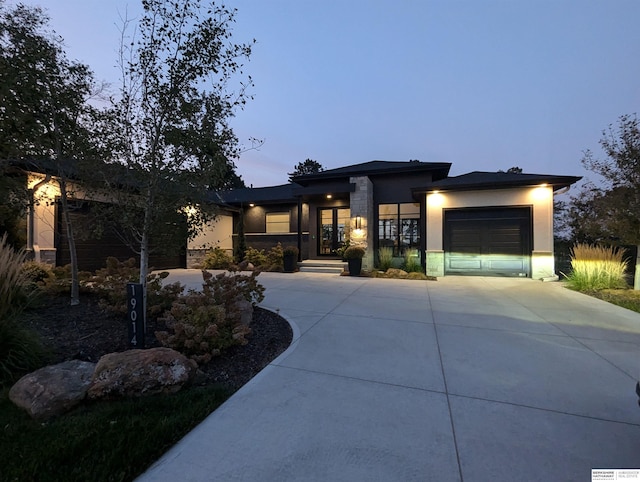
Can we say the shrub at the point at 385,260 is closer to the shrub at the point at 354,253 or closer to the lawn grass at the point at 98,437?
the shrub at the point at 354,253

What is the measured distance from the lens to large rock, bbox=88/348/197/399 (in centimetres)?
227

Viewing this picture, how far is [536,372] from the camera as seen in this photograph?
284cm

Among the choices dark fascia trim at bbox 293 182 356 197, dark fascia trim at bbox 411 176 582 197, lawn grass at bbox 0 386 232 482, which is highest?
dark fascia trim at bbox 293 182 356 197

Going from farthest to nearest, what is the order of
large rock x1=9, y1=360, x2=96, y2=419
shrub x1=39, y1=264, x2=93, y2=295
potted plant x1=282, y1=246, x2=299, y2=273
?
1. potted plant x1=282, y1=246, x2=299, y2=273
2. shrub x1=39, y1=264, x2=93, y2=295
3. large rock x1=9, y1=360, x2=96, y2=419

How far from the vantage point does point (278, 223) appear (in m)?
15.4

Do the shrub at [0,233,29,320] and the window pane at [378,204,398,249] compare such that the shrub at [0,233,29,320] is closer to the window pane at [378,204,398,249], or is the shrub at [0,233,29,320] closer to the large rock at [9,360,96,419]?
the large rock at [9,360,96,419]

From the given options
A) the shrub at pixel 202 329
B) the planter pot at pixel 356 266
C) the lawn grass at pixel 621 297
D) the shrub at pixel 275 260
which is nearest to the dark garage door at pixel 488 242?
the lawn grass at pixel 621 297

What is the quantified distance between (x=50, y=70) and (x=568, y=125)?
34369 millimetres

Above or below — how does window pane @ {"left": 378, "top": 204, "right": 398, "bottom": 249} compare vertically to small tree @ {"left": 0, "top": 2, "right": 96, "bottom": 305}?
below

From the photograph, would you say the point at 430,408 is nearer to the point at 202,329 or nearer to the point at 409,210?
the point at 202,329

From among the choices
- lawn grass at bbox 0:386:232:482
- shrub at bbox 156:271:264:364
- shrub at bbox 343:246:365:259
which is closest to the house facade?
shrub at bbox 343:246:365:259

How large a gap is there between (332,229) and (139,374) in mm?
11353

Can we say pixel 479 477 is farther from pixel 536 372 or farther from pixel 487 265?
pixel 487 265

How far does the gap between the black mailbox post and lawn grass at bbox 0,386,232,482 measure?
84 cm
